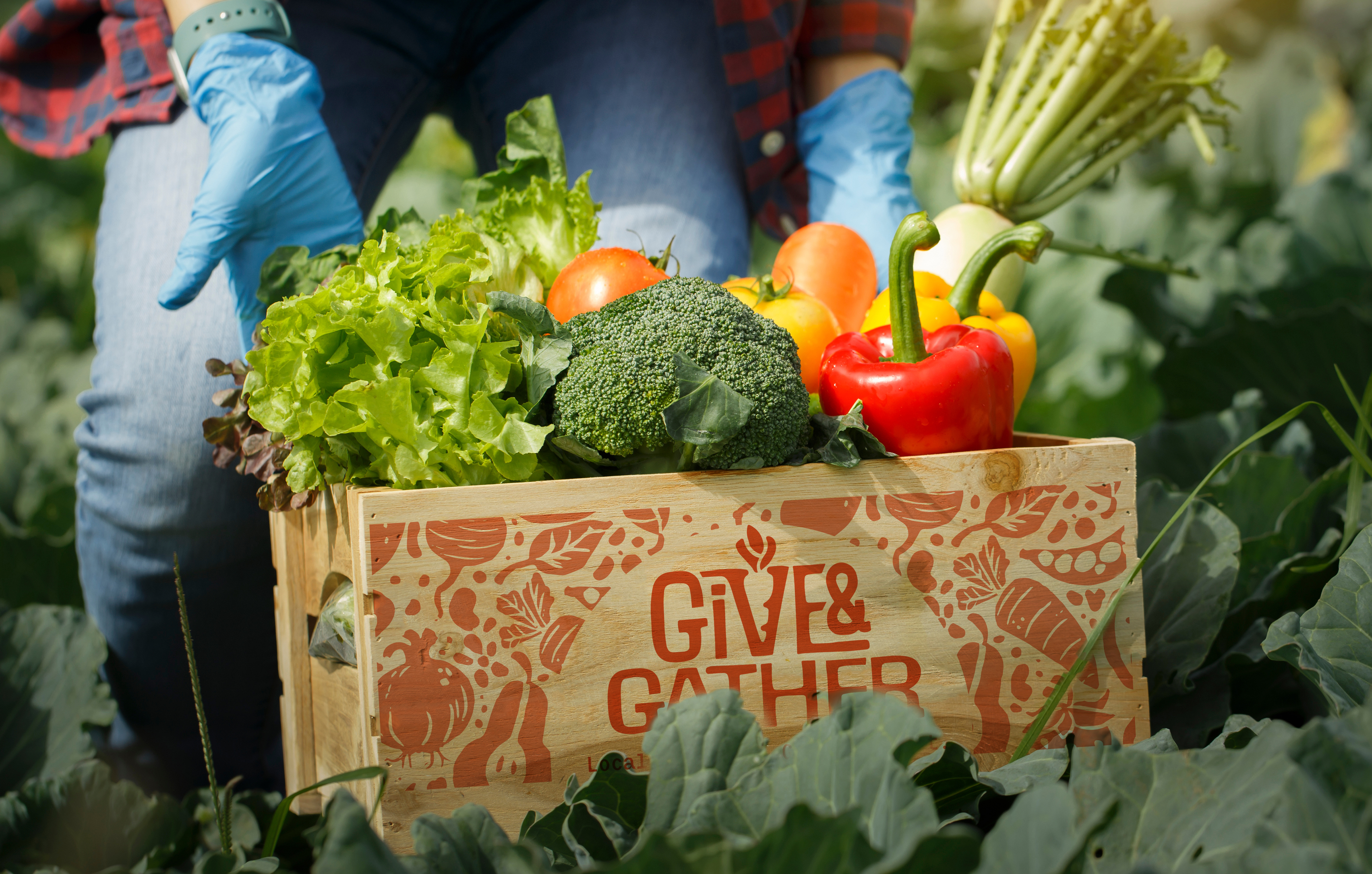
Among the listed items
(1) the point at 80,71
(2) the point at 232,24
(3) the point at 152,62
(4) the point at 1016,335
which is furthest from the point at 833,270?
(1) the point at 80,71

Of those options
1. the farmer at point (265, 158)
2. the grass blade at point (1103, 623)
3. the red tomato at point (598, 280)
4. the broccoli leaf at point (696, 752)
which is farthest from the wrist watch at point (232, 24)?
the grass blade at point (1103, 623)

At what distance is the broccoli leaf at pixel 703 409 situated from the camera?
42.6 inches

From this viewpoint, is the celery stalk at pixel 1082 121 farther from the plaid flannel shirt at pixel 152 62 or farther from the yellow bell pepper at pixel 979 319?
the yellow bell pepper at pixel 979 319

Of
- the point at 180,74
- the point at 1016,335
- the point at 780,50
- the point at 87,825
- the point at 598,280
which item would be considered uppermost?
the point at 780,50

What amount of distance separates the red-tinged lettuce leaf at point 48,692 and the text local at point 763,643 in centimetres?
94

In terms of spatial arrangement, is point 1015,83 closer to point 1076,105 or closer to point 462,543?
point 1076,105

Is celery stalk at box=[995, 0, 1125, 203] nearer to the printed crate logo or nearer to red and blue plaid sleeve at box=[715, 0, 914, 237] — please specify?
red and blue plaid sleeve at box=[715, 0, 914, 237]

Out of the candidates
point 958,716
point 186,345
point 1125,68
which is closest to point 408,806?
point 958,716

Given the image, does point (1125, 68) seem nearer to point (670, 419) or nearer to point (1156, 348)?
point (670, 419)

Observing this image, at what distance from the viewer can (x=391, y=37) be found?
1880mm

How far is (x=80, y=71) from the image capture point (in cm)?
191

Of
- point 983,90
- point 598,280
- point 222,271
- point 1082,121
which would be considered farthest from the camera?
point 983,90

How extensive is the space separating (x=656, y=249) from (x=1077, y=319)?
265 cm

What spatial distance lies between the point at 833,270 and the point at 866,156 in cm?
52
